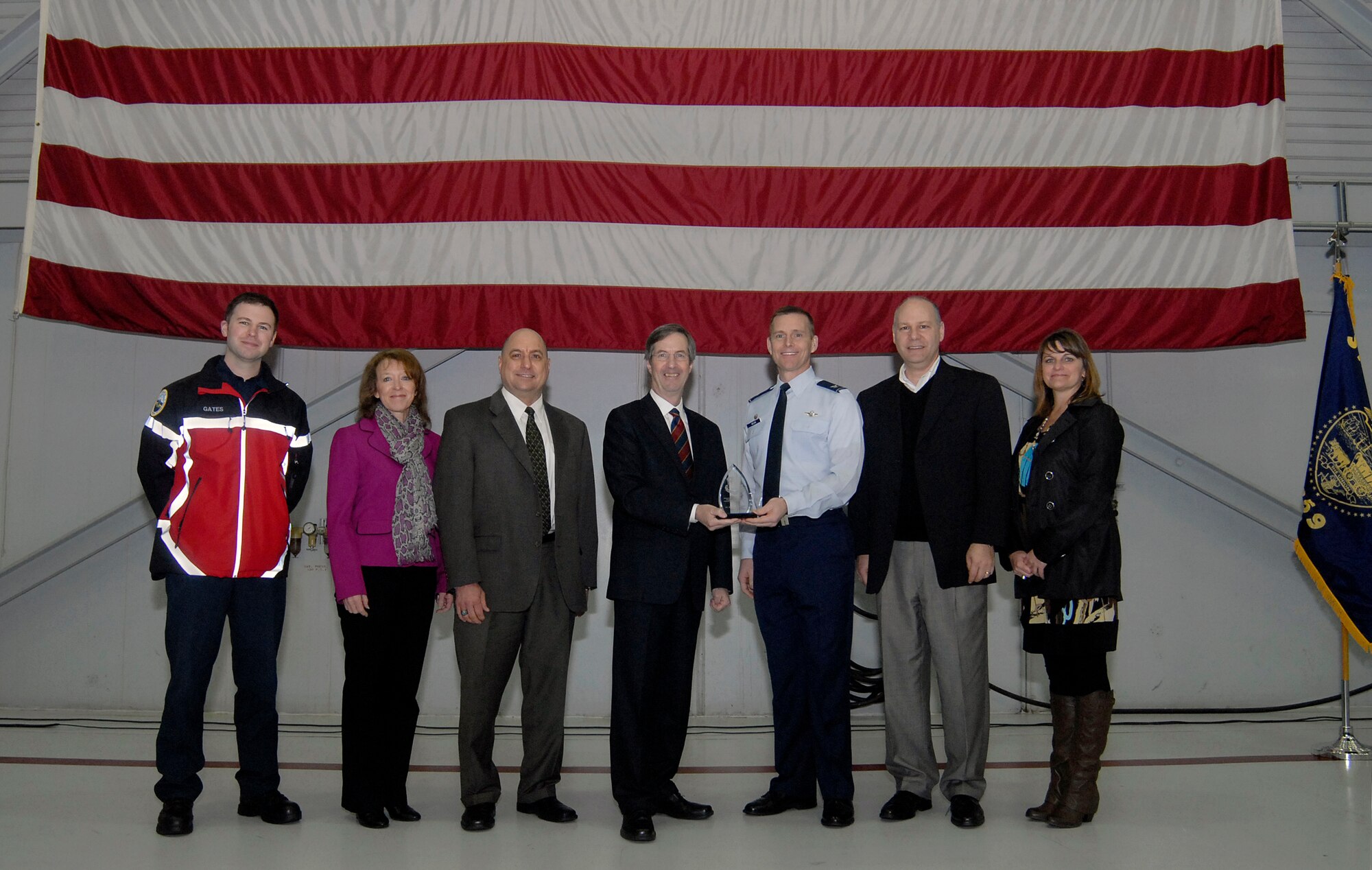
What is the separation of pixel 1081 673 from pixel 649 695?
1.33 meters

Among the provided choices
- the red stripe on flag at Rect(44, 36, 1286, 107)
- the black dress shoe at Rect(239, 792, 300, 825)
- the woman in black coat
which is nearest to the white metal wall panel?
the red stripe on flag at Rect(44, 36, 1286, 107)

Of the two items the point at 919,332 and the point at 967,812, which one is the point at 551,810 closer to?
the point at 967,812

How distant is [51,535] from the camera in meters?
5.00

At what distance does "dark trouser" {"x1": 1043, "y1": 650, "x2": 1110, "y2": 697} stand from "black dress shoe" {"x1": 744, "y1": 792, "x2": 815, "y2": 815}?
2.87ft

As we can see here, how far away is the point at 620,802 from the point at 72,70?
4249 mm

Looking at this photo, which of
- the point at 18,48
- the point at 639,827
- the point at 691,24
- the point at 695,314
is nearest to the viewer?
the point at 639,827

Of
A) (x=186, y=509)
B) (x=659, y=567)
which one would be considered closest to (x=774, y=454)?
(x=659, y=567)

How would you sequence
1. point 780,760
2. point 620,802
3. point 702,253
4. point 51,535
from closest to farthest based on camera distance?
point 620,802 < point 780,760 < point 702,253 < point 51,535

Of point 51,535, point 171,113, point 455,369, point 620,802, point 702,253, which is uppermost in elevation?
point 171,113

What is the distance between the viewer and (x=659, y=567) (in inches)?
115

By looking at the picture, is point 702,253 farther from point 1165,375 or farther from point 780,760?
point 1165,375

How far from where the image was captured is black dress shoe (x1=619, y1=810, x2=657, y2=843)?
2758mm

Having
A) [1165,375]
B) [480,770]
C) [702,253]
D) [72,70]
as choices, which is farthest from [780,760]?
[72,70]

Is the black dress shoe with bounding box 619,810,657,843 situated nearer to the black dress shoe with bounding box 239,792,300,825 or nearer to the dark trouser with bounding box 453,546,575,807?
the dark trouser with bounding box 453,546,575,807
